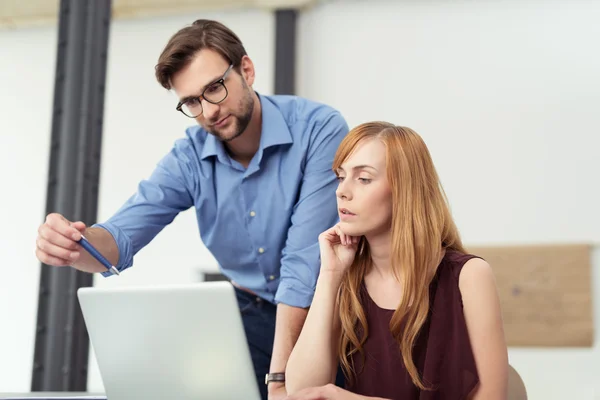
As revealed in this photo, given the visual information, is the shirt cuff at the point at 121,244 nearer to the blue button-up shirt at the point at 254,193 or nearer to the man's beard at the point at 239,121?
the blue button-up shirt at the point at 254,193

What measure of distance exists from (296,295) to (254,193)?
1.23 ft

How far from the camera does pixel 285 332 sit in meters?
1.45

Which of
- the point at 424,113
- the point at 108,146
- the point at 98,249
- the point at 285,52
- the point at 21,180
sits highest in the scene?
the point at 285,52

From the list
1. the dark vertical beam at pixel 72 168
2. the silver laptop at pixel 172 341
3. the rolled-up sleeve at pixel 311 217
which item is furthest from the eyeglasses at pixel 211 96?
the dark vertical beam at pixel 72 168

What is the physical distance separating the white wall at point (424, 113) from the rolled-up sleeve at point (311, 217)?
2425mm

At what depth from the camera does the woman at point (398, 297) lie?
50.8 inches

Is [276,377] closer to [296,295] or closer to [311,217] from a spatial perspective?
[296,295]

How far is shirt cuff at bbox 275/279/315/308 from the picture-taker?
4.82 ft

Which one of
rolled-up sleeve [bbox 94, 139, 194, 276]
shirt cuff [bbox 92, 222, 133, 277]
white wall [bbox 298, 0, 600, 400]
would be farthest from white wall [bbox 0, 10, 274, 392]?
shirt cuff [bbox 92, 222, 133, 277]

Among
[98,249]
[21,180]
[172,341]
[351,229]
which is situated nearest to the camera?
[172,341]

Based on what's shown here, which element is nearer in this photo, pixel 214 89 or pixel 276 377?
pixel 276 377

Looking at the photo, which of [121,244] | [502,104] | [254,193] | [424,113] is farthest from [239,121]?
[502,104]

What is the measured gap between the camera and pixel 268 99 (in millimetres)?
1821

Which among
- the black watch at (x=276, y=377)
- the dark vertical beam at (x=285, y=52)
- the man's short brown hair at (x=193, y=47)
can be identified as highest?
the dark vertical beam at (x=285, y=52)
